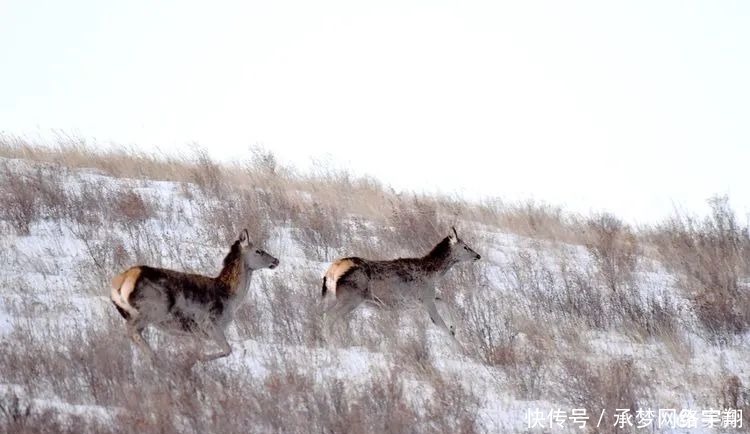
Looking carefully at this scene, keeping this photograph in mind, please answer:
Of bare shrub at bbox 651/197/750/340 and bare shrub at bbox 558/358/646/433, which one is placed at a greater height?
bare shrub at bbox 651/197/750/340

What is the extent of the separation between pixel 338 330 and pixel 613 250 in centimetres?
539

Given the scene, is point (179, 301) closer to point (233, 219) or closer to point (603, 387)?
point (603, 387)

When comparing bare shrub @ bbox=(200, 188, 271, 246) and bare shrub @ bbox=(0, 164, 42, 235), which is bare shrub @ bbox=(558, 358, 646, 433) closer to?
bare shrub @ bbox=(200, 188, 271, 246)

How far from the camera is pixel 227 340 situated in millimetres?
10445

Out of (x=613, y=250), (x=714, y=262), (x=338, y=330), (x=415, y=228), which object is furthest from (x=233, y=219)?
(x=714, y=262)

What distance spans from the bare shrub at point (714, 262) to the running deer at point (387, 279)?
273cm

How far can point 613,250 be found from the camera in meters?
15.0

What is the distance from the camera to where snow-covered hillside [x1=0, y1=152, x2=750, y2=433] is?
314 inches

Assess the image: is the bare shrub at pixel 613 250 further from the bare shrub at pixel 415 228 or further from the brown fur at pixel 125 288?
the brown fur at pixel 125 288

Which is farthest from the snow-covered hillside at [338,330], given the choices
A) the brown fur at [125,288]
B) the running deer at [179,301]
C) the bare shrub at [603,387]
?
the brown fur at [125,288]

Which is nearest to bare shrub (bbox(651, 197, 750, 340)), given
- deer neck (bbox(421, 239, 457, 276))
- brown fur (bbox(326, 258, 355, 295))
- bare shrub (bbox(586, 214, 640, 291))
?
bare shrub (bbox(586, 214, 640, 291))

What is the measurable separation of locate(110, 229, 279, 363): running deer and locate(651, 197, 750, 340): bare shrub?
4.87m

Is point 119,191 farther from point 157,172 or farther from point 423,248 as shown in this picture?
point 423,248

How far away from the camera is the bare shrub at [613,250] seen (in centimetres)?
1387
